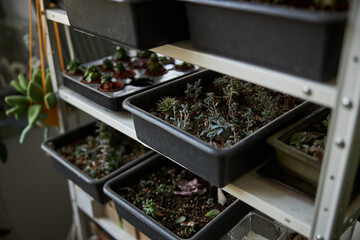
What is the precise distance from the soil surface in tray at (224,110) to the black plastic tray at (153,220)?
24 cm

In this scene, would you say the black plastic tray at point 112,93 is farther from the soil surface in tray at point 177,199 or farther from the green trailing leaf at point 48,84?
the soil surface in tray at point 177,199

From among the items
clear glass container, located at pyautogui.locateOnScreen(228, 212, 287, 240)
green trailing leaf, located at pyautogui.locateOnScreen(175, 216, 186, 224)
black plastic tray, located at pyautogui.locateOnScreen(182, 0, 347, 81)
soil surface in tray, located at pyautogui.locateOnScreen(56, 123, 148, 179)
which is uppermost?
black plastic tray, located at pyautogui.locateOnScreen(182, 0, 347, 81)

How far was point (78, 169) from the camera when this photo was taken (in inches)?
47.9

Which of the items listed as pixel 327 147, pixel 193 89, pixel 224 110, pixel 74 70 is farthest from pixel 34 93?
pixel 327 147

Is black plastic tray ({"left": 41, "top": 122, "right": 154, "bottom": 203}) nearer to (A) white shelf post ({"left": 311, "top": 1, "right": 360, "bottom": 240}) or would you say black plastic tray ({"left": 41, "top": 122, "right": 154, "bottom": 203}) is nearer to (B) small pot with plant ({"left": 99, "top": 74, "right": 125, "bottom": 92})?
(B) small pot with plant ({"left": 99, "top": 74, "right": 125, "bottom": 92})

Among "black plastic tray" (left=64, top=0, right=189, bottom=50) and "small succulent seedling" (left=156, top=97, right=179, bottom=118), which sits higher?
"black plastic tray" (left=64, top=0, right=189, bottom=50)

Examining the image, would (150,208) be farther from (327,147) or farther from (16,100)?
(16,100)

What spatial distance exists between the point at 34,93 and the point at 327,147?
1109mm

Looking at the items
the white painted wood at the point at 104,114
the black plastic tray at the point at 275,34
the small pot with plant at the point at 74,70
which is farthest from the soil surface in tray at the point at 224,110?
the small pot with plant at the point at 74,70

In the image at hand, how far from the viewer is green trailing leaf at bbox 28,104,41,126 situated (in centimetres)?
129

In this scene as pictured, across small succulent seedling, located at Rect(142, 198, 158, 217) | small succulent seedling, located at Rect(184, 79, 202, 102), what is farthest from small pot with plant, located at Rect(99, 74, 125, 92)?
small succulent seedling, located at Rect(142, 198, 158, 217)

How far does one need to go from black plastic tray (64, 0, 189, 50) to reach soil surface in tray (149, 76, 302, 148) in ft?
0.63

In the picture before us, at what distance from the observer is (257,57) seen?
2.05 ft

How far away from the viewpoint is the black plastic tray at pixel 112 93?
1.06m
